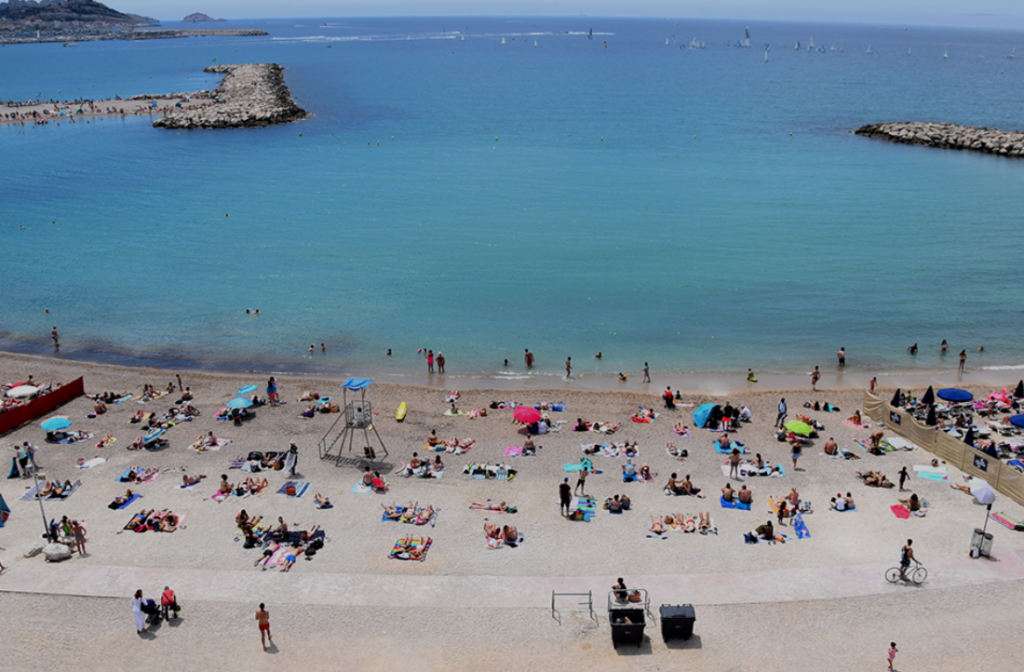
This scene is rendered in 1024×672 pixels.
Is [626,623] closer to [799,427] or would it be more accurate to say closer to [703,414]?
[799,427]

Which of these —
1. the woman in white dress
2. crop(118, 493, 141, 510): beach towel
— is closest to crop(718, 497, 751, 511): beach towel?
the woman in white dress

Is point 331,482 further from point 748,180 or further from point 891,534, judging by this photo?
point 748,180

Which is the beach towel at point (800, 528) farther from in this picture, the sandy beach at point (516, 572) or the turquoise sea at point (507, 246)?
the turquoise sea at point (507, 246)

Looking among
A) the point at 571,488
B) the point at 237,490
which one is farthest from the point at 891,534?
the point at 237,490

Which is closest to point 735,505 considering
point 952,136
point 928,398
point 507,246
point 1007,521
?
point 1007,521

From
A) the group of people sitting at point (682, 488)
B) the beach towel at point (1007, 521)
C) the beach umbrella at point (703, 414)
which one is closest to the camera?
the beach towel at point (1007, 521)

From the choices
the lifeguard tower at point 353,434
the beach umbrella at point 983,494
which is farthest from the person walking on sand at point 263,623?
the beach umbrella at point 983,494
